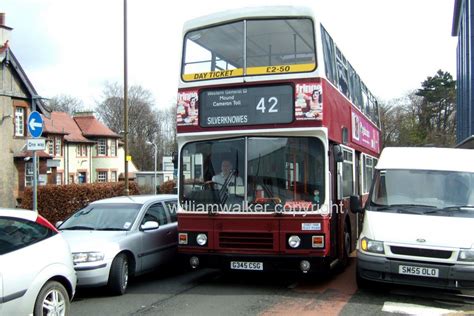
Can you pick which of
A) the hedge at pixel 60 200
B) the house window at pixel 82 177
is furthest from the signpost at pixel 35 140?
the house window at pixel 82 177

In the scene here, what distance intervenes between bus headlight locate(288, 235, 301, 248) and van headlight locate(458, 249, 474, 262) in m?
2.35

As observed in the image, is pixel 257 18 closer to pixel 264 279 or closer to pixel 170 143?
pixel 264 279

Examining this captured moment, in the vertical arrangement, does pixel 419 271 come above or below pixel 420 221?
below

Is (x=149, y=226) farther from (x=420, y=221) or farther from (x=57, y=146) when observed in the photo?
(x=57, y=146)

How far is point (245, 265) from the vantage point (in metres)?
8.33

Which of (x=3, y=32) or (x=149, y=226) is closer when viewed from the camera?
(x=149, y=226)

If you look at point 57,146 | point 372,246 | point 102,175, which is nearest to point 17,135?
point 57,146

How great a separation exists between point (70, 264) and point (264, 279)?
4.11 meters

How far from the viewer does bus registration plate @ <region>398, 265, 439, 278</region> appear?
Result: 713cm

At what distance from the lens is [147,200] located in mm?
9969

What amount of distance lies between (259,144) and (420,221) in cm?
277


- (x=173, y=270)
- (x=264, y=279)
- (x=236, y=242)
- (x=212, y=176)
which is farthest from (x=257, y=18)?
(x=173, y=270)

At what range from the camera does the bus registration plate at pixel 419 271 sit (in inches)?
281

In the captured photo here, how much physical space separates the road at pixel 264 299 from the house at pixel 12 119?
27650mm
